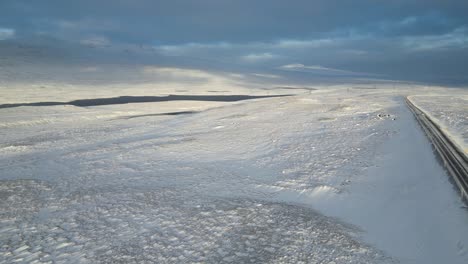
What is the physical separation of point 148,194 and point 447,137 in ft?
31.6

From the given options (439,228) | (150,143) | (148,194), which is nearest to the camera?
(439,228)

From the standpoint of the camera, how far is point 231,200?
6605 millimetres

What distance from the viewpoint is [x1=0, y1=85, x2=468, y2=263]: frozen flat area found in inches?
189

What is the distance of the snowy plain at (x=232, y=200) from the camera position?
189 inches

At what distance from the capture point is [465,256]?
14.6 feet

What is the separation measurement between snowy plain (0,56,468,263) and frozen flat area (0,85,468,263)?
0.08ft

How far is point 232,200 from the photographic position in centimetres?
661

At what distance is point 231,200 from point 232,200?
0.07ft

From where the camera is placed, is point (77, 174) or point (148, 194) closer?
point (148, 194)

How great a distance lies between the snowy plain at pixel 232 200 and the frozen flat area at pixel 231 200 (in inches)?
1.0

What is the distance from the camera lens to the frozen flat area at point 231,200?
4.79m

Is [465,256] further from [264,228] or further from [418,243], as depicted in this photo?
[264,228]

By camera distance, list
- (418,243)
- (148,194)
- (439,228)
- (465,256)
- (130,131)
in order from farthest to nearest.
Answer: (130,131) → (148,194) → (439,228) → (418,243) → (465,256)

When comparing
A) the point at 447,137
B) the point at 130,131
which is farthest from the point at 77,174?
the point at 447,137
